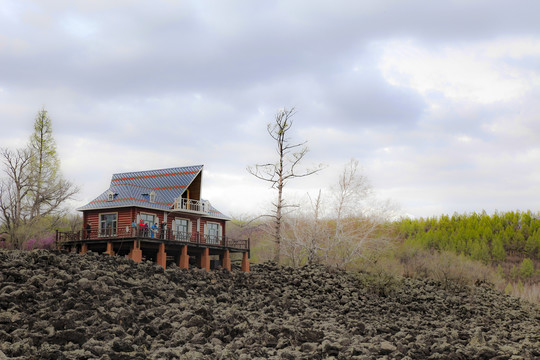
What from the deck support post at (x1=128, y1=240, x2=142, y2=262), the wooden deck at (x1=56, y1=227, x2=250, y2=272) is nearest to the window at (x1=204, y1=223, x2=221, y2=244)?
the wooden deck at (x1=56, y1=227, x2=250, y2=272)

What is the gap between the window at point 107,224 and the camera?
29453 millimetres

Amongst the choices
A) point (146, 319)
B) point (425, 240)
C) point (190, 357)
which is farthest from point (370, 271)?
point (425, 240)

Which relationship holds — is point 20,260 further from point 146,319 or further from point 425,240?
point 425,240

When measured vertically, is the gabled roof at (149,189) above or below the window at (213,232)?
above

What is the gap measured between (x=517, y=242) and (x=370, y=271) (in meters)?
48.4

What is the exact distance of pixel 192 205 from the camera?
3294 centimetres

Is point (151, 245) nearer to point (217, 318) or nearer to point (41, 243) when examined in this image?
point (217, 318)

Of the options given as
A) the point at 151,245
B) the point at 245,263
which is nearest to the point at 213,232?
the point at 245,263

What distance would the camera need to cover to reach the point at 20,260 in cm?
1727

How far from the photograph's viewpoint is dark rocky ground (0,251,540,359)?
11.7m

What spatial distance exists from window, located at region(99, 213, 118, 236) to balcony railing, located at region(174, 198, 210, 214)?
346 cm

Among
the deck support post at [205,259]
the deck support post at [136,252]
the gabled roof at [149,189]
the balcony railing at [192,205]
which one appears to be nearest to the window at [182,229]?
the balcony railing at [192,205]

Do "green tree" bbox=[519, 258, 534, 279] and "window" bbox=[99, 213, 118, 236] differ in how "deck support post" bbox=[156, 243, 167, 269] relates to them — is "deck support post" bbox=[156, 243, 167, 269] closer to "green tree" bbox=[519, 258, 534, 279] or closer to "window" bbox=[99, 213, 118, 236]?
"window" bbox=[99, 213, 118, 236]

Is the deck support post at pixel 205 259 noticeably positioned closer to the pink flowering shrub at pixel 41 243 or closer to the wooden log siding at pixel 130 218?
the wooden log siding at pixel 130 218
